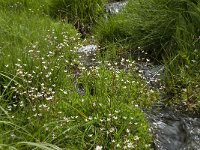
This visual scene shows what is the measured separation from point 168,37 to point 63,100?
2.05 metres

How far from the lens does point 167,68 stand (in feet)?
18.0

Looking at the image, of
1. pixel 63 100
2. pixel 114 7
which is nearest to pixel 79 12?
pixel 114 7

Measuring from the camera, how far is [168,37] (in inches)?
242

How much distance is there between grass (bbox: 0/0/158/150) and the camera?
4.15 metres

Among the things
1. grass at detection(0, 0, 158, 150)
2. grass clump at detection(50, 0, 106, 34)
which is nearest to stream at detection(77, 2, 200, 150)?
grass at detection(0, 0, 158, 150)

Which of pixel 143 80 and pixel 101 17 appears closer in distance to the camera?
pixel 143 80

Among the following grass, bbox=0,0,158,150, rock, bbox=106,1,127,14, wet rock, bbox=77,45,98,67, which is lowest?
rock, bbox=106,1,127,14

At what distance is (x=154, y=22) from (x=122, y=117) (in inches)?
90.0

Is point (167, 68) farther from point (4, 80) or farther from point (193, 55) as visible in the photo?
point (4, 80)

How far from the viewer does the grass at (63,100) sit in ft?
13.6

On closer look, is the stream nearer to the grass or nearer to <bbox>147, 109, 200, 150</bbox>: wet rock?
<bbox>147, 109, 200, 150</bbox>: wet rock

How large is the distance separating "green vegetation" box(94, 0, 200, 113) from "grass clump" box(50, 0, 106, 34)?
25.8 inches

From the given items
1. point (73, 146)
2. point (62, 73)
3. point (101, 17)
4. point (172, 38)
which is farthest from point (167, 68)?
point (101, 17)

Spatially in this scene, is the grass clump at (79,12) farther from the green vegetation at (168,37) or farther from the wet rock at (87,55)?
the wet rock at (87,55)
